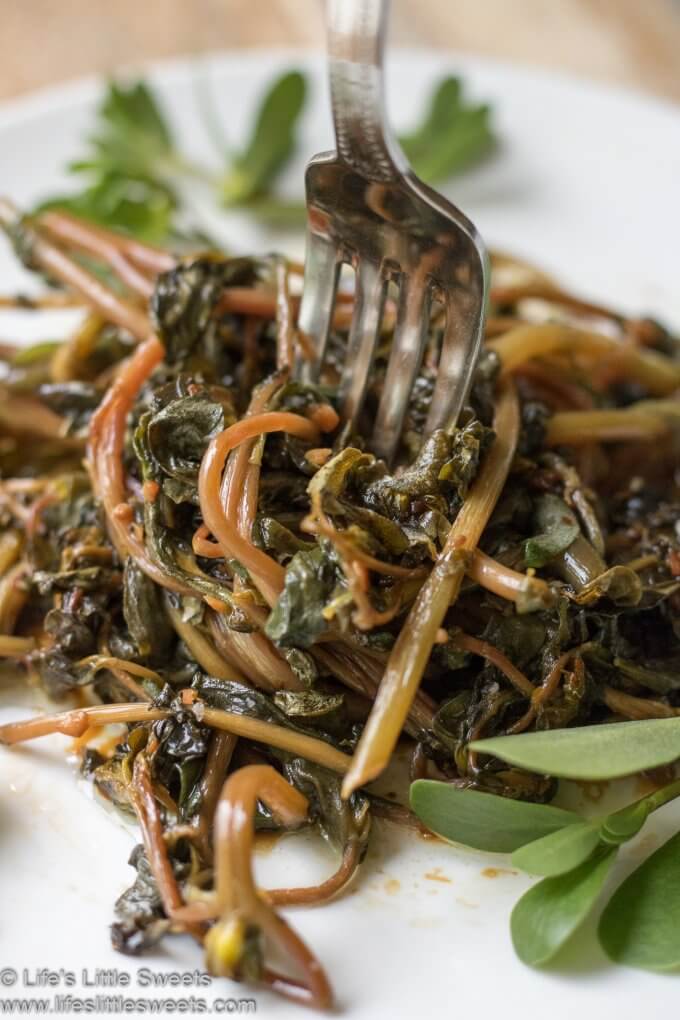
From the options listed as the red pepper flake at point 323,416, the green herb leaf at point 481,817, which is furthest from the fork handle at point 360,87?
the green herb leaf at point 481,817

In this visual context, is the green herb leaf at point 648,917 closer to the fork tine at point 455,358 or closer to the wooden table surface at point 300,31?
the fork tine at point 455,358

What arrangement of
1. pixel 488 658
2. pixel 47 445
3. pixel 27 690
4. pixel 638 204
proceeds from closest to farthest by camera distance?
1. pixel 488 658
2. pixel 27 690
3. pixel 47 445
4. pixel 638 204

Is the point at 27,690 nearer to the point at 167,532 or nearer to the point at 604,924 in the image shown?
the point at 167,532

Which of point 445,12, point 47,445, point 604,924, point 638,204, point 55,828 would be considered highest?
point 445,12

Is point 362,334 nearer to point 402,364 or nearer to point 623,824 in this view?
point 402,364

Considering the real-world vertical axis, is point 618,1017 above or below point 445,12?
below

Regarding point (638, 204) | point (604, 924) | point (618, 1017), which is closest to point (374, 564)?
point (604, 924)

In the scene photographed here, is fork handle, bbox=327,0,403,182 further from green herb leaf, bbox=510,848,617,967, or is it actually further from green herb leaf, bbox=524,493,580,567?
green herb leaf, bbox=510,848,617,967

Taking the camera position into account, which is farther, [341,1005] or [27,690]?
[27,690]
